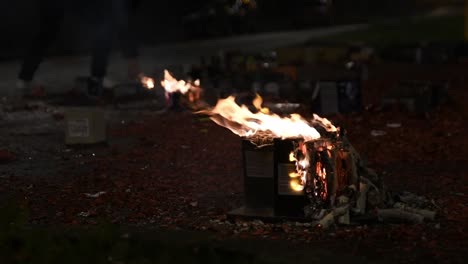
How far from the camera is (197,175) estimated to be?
8.85 metres

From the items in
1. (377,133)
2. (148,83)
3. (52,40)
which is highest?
(52,40)

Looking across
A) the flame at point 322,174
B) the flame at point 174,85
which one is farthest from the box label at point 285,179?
the flame at point 174,85

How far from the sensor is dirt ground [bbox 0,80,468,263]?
6484 millimetres

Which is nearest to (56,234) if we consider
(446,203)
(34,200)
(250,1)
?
(34,200)

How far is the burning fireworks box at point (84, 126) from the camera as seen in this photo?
10.0 meters

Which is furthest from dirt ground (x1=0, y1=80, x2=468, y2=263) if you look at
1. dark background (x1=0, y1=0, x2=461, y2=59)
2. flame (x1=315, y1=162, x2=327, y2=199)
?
dark background (x1=0, y1=0, x2=461, y2=59)

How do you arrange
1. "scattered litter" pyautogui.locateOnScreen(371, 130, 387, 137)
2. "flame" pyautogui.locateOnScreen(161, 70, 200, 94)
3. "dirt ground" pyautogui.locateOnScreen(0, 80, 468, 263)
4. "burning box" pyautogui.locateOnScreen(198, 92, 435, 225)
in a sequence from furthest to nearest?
"flame" pyautogui.locateOnScreen(161, 70, 200, 94) → "scattered litter" pyautogui.locateOnScreen(371, 130, 387, 137) → "burning box" pyautogui.locateOnScreen(198, 92, 435, 225) → "dirt ground" pyautogui.locateOnScreen(0, 80, 468, 263)

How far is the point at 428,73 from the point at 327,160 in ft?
34.9

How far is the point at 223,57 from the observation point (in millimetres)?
16547

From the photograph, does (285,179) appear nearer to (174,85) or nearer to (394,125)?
(394,125)

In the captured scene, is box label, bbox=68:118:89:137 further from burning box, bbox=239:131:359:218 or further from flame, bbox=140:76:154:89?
flame, bbox=140:76:154:89

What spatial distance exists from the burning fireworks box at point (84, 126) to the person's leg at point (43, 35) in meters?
4.82

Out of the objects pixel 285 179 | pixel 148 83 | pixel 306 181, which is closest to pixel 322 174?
pixel 306 181

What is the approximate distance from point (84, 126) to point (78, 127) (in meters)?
0.06
